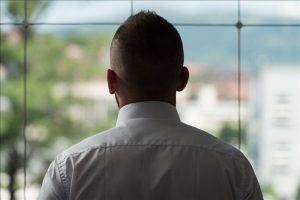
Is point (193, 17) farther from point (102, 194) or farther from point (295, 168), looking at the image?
point (102, 194)

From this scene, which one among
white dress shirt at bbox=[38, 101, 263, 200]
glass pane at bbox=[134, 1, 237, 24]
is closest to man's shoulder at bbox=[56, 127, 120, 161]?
white dress shirt at bbox=[38, 101, 263, 200]

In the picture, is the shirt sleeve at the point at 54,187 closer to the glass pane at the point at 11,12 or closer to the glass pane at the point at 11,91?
the glass pane at the point at 11,12

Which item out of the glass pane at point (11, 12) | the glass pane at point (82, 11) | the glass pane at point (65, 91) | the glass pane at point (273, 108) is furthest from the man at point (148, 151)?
the glass pane at point (273, 108)

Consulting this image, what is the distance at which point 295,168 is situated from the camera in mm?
4945

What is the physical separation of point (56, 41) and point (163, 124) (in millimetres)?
4033

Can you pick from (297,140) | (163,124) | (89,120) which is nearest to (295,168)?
(297,140)

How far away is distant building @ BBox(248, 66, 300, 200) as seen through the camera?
462cm

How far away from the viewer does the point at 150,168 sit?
68 cm

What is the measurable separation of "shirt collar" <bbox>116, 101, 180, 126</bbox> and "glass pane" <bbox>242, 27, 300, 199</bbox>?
12.6 ft

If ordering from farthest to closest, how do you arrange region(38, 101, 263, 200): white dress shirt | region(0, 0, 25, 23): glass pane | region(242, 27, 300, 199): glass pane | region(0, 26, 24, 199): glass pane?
region(242, 27, 300, 199): glass pane → region(0, 26, 24, 199): glass pane → region(0, 0, 25, 23): glass pane → region(38, 101, 263, 200): white dress shirt

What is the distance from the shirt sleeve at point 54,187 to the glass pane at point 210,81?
11.6 ft

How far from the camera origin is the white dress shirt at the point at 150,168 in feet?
2.21

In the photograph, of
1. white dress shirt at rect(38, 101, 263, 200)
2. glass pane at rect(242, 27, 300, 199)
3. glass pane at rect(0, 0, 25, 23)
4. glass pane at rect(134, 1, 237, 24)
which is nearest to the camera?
white dress shirt at rect(38, 101, 263, 200)

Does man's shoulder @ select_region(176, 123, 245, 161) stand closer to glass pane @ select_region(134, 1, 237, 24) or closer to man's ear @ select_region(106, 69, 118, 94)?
man's ear @ select_region(106, 69, 118, 94)
